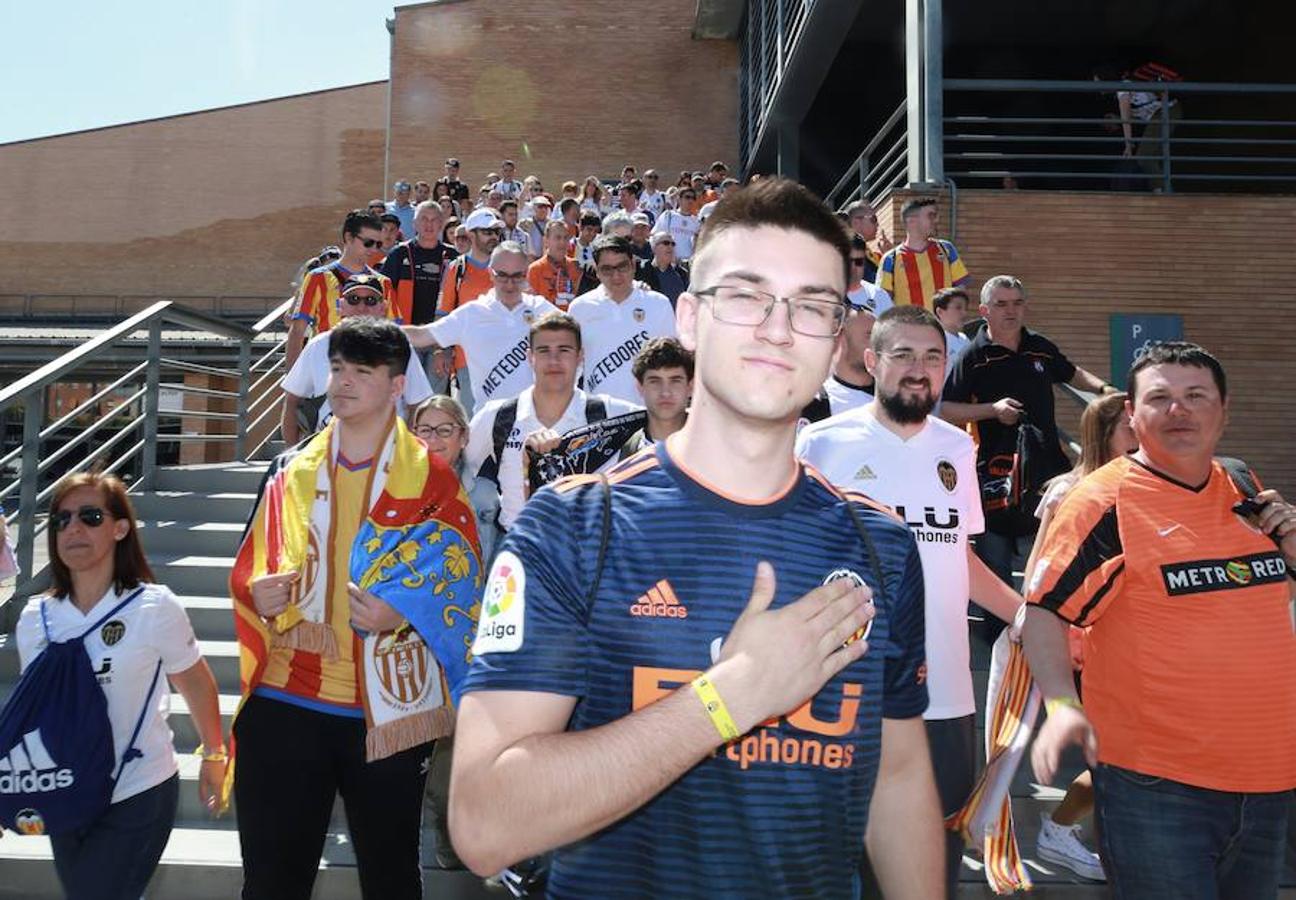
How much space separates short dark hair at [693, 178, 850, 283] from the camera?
1746mm

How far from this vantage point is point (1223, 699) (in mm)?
2996

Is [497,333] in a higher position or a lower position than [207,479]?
higher

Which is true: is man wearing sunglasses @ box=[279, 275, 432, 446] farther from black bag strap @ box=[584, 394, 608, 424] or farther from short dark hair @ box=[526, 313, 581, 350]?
black bag strap @ box=[584, 394, 608, 424]

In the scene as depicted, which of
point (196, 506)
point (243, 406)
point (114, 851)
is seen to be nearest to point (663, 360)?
point (114, 851)

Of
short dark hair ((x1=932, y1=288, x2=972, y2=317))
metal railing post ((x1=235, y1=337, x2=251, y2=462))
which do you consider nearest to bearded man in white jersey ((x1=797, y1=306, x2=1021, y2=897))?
short dark hair ((x1=932, y1=288, x2=972, y2=317))

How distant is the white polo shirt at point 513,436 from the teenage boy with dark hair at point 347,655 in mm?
1357

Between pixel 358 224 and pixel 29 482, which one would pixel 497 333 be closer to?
pixel 358 224

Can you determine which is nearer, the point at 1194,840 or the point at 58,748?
the point at 1194,840

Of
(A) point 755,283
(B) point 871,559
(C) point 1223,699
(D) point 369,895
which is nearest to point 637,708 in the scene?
(B) point 871,559

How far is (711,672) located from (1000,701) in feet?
8.62

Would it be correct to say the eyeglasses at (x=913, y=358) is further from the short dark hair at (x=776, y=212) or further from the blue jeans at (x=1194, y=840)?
the short dark hair at (x=776, y=212)

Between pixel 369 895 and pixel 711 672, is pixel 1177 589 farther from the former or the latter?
pixel 369 895

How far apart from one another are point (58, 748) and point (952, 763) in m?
3.04

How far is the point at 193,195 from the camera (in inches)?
1275
